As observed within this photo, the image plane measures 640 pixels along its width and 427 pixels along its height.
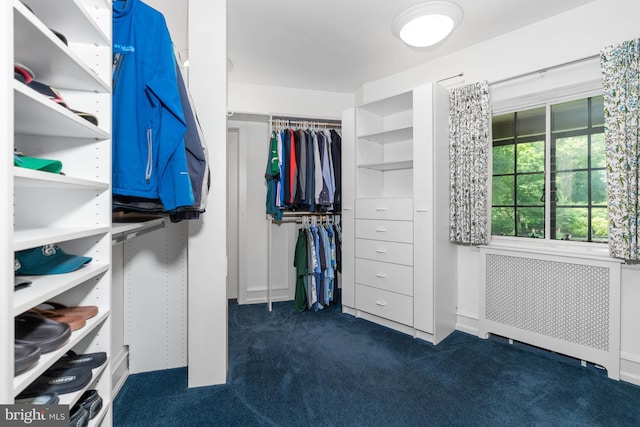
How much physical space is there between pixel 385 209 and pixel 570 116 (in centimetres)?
155

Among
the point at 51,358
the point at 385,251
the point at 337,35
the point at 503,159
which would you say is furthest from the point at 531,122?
the point at 51,358

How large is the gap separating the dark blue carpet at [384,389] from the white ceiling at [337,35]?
2489 mm

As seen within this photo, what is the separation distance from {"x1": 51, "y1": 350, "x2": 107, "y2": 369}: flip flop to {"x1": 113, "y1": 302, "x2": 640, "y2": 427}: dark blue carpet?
0.75m

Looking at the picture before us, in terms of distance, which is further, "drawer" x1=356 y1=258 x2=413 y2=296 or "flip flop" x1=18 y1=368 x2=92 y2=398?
"drawer" x1=356 y1=258 x2=413 y2=296

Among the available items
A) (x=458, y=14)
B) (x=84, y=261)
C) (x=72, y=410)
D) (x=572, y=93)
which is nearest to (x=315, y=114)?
(x=458, y=14)

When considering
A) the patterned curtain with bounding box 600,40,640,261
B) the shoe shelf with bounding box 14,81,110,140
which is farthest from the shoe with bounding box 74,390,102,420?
the patterned curtain with bounding box 600,40,640,261

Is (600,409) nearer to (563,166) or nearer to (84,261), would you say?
(563,166)

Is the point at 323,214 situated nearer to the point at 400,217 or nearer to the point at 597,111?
the point at 400,217

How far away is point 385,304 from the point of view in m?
2.79

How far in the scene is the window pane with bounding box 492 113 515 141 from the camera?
8.68 ft

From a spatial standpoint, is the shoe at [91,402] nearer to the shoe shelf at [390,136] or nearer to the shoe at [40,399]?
the shoe at [40,399]

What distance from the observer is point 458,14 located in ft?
6.57

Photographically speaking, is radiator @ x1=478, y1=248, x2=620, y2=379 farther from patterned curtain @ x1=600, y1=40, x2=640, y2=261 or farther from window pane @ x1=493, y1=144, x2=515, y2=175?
window pane @ x1=493, y1=144, x2=515, y2=175

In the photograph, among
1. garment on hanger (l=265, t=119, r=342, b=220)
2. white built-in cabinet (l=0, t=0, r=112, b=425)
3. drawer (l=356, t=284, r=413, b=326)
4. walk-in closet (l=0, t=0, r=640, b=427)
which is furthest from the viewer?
garment on hanger (l=265, t=119, r=342, b=220)
